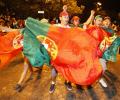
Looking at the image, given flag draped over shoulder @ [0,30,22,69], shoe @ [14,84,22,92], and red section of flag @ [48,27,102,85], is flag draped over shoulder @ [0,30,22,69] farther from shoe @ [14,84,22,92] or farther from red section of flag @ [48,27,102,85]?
red section of flag @ [48,27,102,85]

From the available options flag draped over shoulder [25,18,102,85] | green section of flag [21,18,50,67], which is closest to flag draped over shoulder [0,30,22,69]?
green section of flag [21,18,50,67]

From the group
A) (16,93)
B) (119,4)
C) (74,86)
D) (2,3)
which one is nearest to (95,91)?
(74,86)

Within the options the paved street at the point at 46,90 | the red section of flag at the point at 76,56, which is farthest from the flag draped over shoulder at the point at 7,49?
the red section of flag at the point at 76,56

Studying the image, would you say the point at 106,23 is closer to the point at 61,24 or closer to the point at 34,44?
the point at 61,24

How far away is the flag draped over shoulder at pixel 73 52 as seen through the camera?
7.67 m

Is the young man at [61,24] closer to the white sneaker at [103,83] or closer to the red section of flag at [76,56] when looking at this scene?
the red section of flag at [76,56]

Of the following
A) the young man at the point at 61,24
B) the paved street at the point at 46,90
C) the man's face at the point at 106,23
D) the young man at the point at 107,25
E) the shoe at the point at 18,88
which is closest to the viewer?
the paved street at the point at 46,90

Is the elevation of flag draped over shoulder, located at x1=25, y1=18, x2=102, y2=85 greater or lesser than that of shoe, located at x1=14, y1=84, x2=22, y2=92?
greater

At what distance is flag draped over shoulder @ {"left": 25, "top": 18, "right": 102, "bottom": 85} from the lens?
25.2 feet

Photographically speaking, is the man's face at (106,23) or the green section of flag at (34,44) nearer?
the green section of flag at (34,44)

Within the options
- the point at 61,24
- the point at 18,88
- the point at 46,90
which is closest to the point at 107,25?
the point at 61,24

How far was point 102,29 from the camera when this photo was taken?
8.75 meters

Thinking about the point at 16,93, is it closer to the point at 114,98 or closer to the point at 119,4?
the point at 114,98

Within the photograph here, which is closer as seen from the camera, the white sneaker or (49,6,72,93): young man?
(49,6,72,93): young man
